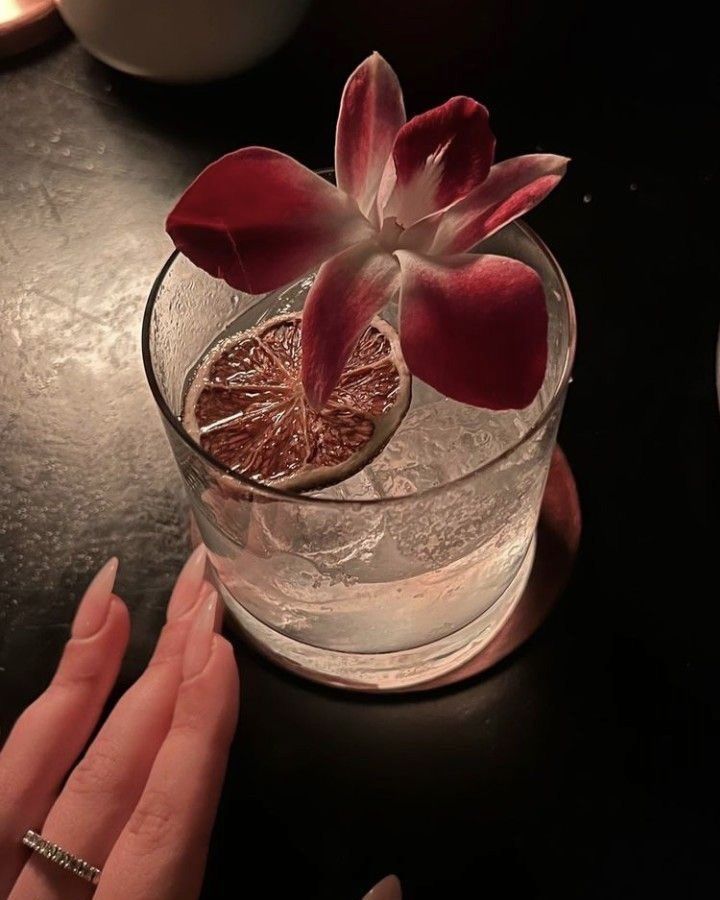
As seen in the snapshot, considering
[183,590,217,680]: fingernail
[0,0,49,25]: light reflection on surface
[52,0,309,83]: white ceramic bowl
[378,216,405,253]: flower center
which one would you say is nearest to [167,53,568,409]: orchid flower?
[378,216,405,253]: flower center

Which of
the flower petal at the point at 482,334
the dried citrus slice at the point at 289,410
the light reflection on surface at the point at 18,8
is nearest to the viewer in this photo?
the flower petal at the point at 482,334

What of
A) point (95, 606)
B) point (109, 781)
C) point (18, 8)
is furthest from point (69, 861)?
point (18, 8)

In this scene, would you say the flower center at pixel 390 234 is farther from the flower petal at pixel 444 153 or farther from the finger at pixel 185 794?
the finger at pixel 185 794

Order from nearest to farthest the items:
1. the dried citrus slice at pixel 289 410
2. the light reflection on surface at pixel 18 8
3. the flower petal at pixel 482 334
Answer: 1. the flower petal at pixel 482 334
2. the dried citrus slice at pixel 289 410
3. the light reflection on surface at pixel 18 8

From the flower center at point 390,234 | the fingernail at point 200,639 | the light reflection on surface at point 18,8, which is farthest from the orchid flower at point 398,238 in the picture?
the light reflection on surface at point 18,8

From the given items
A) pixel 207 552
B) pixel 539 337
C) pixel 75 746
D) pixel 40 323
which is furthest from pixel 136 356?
pixel 539 337

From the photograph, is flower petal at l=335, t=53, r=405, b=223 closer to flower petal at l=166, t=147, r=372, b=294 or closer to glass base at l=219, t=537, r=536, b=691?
flower petal at l=166, t=147, r=372, b=294

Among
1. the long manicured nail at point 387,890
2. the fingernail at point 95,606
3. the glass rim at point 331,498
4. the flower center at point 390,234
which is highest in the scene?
the flower center at point 390,234

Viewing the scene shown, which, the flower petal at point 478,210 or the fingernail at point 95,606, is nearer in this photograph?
the flower petal at point 478,210
